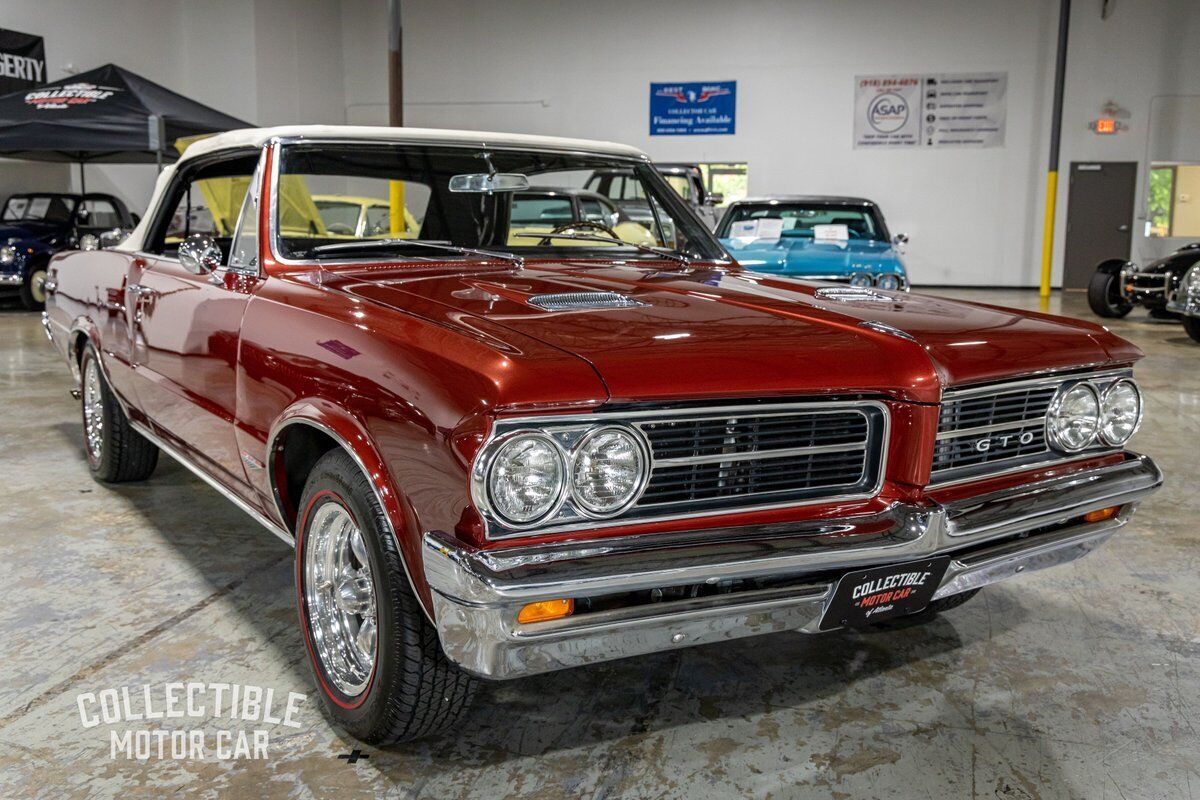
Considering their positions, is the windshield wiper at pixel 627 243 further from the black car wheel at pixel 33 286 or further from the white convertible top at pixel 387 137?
the black car wheel at pixel 33 286

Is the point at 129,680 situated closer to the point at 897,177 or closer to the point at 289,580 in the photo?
the point at 289,580

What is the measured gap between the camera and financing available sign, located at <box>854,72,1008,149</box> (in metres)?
16.9

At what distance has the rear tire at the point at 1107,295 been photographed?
1189 centimetres

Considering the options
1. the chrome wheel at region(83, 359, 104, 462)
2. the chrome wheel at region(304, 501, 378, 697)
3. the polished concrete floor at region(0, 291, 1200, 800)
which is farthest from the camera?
the chrome wheel at region(83, 359, 104, 462)

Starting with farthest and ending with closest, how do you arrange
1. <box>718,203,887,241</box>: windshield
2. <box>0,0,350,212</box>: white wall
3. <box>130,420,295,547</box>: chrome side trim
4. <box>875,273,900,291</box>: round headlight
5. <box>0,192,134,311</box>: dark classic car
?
<box>0,0,350,212</box>: white wall
<box>0,192,134,311</box>: dark classic car
<box>718,203,887,241</box>: windshield
<box>875,273,900,291</box>: round headlight
<box>130,420,295,547</box>: chrome side trim

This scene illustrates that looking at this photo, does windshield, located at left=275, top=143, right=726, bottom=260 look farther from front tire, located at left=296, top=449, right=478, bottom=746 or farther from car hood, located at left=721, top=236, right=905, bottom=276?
car hood, located at left=721, top=236, right=905, bottom=276

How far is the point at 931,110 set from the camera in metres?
17.1

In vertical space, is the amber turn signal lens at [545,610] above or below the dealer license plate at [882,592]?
above

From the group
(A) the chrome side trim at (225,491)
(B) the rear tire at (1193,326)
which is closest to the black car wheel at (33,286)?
(A) the chrome side trim at (225,491)

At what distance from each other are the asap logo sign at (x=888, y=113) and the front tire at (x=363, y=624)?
54.7 ft

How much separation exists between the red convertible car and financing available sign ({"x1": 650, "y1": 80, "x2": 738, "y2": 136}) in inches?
612

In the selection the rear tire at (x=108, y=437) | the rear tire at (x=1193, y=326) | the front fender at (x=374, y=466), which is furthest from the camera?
the rear tire at (x=1193, y=326)

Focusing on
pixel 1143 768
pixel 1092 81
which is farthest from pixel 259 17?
pixel 1143 768

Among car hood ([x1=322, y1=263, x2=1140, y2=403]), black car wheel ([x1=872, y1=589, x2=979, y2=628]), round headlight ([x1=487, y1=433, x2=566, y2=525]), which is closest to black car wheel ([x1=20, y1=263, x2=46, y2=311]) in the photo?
car hood ([x1=322, y1=263, x2=1140, y2=403])
